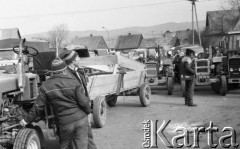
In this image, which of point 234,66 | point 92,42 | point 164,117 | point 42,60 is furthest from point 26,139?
point 92,42

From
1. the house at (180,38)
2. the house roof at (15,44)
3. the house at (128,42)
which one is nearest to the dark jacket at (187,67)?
the house roof at (15,44)

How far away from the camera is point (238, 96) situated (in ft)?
43.2

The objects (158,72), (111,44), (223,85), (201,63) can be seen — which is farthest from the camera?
(111,44)

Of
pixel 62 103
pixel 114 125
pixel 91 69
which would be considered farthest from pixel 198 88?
pixel 62 103

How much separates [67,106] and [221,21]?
5740cm

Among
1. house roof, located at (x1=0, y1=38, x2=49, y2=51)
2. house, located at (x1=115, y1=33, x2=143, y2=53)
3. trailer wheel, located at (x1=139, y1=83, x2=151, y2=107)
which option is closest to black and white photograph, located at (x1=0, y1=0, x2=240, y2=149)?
trailer wheel, located at (x1=139, y1=83, x2=151, y2=107)

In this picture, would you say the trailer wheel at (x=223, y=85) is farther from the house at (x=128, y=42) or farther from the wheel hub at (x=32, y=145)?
the house at (x=128, y=42)

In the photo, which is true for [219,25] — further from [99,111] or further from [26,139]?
[26,139]

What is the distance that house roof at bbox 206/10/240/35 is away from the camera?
54219 mm

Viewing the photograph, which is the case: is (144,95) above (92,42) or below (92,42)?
below

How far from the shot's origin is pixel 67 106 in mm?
4699

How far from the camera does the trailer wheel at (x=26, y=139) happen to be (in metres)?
5.09

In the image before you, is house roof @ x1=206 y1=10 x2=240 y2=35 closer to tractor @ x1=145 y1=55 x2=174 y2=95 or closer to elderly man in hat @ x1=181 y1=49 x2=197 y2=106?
tractor @ x1=145 y1=55 x2=174 y2=95

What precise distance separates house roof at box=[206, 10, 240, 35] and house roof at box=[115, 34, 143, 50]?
2368cm
